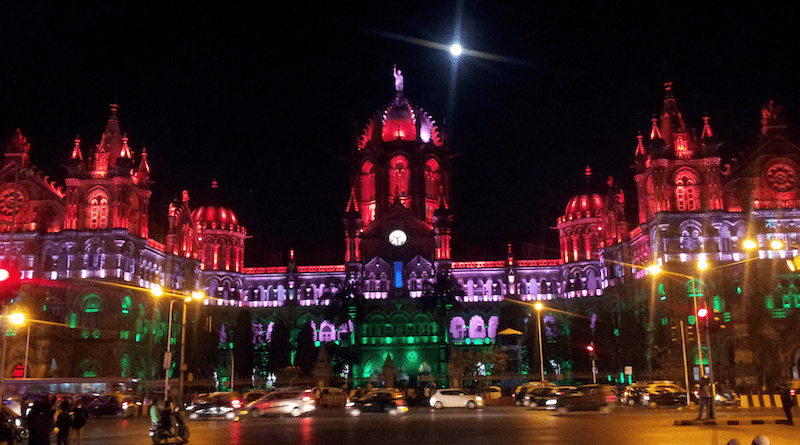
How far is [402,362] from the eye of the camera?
96.6m

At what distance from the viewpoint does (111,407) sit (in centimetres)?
4991

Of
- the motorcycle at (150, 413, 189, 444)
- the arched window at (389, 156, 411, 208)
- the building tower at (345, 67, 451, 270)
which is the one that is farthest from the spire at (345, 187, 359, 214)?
the motorcycle at (150, 413, 189, 444)

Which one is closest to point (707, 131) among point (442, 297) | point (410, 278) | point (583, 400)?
point (442, 297)

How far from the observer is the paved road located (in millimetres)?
25984

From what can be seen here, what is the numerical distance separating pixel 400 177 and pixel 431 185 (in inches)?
200

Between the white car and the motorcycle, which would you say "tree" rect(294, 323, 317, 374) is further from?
the motorcycle

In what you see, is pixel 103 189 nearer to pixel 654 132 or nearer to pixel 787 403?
pixel 654 132

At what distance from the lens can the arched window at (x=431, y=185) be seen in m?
110

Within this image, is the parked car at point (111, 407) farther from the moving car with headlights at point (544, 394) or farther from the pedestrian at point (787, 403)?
the pedestrian at point (787, 403)

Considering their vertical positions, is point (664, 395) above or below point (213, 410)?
above

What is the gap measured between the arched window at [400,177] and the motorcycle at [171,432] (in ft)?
267

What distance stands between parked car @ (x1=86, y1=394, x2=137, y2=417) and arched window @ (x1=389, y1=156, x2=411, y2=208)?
201 ft

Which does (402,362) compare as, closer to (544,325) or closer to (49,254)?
(544,325)

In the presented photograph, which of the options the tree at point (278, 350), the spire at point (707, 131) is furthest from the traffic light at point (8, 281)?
the spire at point (707, 131)
